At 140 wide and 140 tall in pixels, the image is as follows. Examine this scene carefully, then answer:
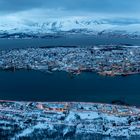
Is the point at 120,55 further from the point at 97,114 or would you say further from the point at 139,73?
the point at 97,114

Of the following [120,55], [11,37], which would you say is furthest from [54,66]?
[11,37]

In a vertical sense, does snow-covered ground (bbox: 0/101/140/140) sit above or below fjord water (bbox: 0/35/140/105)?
below

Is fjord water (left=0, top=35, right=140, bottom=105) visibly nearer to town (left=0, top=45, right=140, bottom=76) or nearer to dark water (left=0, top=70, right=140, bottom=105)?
dark water (left=0, top=70, right=140, bottom=105)

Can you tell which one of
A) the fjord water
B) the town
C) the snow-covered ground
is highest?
the town

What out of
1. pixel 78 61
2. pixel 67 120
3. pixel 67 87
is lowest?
pixel 67 120

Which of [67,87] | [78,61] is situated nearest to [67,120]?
[67,87]

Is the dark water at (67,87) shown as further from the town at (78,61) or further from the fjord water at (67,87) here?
the town at (78,61)

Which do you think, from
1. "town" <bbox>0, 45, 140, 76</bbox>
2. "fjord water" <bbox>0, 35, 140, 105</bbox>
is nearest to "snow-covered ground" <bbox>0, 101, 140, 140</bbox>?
"fjord water" <bbox>0, 35, 140, 105</bbox>

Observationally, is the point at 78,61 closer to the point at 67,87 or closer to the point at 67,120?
the point at 67,87
